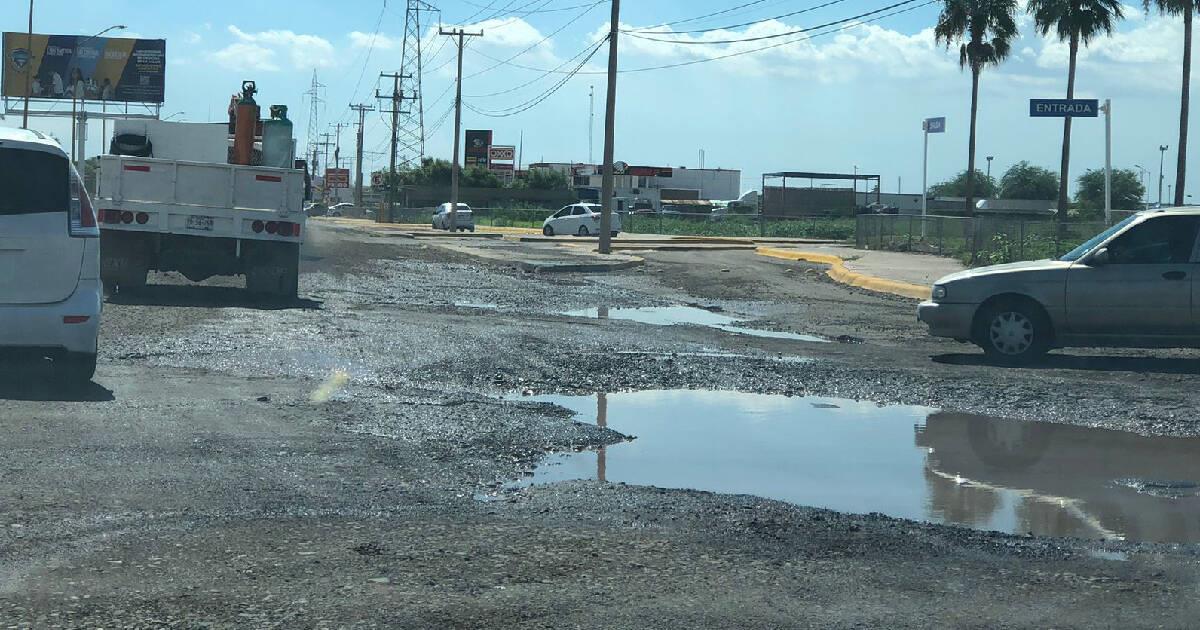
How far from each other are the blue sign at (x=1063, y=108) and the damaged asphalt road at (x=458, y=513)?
506 inches

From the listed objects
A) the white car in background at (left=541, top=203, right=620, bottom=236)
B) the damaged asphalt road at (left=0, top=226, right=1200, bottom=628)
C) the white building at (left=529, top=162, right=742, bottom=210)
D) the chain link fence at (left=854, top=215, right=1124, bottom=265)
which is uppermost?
the white building at (left=529, top=162, right=742, bottom=210)

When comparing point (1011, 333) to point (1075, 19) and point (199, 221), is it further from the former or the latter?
point (1075, 19)

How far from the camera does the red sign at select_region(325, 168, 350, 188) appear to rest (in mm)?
164500

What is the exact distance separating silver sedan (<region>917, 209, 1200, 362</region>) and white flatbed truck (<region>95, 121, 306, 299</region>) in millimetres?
8939

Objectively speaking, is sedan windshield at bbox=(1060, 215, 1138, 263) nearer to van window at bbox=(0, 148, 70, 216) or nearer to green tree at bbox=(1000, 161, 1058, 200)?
van window at bbox=(0, 148, 70, 216)

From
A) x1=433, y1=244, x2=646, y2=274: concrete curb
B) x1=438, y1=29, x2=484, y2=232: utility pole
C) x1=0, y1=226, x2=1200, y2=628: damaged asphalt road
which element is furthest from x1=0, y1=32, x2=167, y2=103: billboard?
x1=0, y1=226, x2=1200, y2=628: damaged asphalt road

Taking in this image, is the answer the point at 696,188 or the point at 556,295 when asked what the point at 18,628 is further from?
the point at 696,188

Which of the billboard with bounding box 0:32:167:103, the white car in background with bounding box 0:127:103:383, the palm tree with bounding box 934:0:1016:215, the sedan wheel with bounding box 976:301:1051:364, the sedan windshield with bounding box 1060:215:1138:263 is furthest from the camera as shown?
the billboard with bounding box 0:32:167:103

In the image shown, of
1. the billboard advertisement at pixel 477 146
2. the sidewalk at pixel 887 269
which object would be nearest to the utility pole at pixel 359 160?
the billboard advertisement at pixel 477 146

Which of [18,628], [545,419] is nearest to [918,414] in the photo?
[545,419]

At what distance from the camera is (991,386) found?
11828mm

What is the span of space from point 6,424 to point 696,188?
456 ft

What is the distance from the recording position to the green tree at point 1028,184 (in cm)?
14162

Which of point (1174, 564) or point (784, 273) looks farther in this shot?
point (784, 273)
